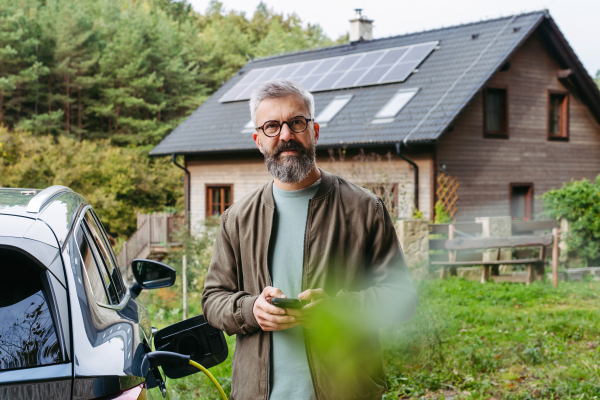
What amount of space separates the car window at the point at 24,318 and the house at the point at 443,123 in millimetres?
12620

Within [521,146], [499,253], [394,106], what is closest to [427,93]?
[394,106]

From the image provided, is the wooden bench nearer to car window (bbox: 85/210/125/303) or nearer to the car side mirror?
the car side mirror

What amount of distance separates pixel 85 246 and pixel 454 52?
57.4 ft

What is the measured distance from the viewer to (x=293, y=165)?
8.39 ft

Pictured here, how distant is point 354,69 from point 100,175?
1248 cm

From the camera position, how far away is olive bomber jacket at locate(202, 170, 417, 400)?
2.42 meters

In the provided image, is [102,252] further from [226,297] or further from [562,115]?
[562,115]

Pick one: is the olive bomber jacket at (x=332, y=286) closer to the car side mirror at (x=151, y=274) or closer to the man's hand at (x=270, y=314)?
the man's hand at (x=270, y=314)

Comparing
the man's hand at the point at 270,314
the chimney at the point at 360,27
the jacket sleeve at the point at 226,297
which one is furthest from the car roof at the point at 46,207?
the chimney at the point at 360,27

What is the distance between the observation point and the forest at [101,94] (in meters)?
27.1

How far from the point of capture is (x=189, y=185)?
2248cm

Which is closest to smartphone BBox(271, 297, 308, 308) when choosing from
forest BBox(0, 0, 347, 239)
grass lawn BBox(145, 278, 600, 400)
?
grass lawn BBox(145, 278, 600, 400)

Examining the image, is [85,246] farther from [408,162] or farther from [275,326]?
[408,162]

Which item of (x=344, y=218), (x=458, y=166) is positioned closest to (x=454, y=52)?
(x=458, y=166)
